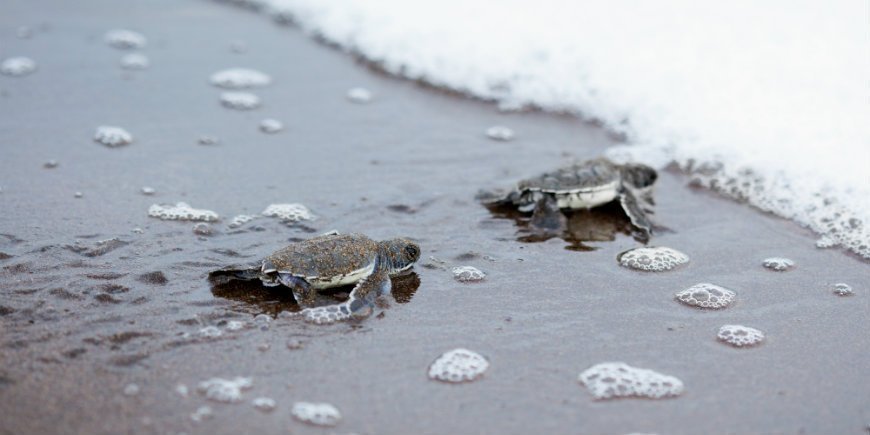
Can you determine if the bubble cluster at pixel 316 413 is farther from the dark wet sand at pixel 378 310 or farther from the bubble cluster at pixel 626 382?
the bubble cluster at pixel 626 382

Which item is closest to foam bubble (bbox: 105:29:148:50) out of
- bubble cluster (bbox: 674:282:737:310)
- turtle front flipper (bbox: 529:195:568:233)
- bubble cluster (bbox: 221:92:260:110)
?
bubble cluster (bbox: 221:92:260:110)

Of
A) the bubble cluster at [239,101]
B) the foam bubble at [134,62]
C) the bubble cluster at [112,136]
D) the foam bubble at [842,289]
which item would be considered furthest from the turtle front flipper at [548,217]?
the foam bubble at [134,62]

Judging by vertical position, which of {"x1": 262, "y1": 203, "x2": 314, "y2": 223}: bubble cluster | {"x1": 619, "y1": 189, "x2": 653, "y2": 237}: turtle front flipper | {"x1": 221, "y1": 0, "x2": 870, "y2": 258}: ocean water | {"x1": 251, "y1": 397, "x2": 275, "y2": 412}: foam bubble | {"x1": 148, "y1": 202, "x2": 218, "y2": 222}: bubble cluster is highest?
{"x1": 221, "y1": 0, "x2": 870, "y2": 258}: ocean water

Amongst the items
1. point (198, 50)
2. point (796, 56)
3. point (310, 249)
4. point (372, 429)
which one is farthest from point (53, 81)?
A: point (796, 56)

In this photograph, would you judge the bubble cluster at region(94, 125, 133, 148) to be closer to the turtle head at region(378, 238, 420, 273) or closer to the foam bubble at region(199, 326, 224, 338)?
the turtle head at region(378, 238, 420, 273)

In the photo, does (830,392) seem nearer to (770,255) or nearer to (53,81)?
(770,255)
